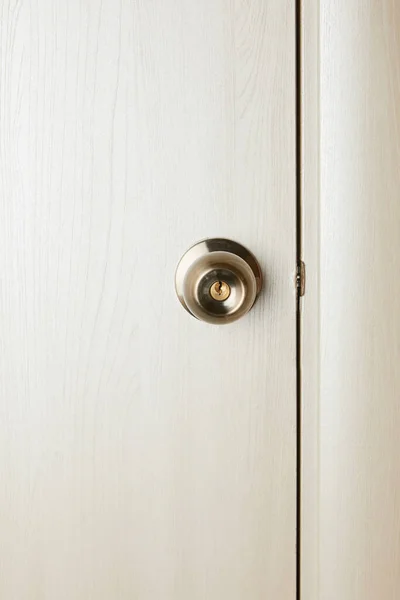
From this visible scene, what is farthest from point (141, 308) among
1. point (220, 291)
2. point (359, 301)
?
point (359, 301)

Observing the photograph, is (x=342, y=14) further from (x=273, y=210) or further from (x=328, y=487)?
(x=328, y=487)

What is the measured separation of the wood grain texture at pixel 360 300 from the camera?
1.44ft

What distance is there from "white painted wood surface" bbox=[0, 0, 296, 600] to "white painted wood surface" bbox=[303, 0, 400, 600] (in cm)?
4

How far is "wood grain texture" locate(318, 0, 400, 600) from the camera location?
438mm

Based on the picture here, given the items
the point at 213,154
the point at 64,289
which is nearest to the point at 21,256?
the point at 64,289

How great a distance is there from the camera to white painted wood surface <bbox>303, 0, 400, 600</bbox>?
1.44 feet

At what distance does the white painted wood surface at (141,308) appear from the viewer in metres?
0.50

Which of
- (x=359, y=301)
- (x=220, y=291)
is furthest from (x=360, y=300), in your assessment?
(x=220, y=291)

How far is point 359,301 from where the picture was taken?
452 mm

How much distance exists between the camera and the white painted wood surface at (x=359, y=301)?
44cm

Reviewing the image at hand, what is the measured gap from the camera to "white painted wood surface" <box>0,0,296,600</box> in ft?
1.63

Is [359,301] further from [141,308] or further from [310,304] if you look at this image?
[141,308]

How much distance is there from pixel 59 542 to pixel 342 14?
1.55 feet

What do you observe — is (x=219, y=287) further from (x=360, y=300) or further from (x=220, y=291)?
(x=360, y=300)
